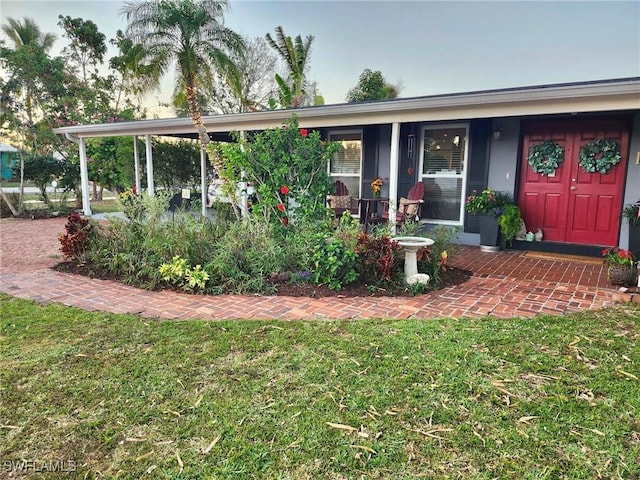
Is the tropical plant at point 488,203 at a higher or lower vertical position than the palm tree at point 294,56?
lower

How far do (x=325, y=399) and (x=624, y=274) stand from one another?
365cm

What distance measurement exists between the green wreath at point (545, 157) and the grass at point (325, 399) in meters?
3.85

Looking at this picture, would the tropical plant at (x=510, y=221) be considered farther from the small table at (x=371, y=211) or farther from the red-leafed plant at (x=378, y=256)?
the red-leafed plant at (x=378, y=256)

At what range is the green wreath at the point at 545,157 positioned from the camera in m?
6.19

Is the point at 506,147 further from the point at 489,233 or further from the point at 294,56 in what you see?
the point at 294,56

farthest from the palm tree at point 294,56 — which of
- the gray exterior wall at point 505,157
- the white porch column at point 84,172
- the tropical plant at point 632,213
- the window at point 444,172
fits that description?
the tropical plant at point 632,213

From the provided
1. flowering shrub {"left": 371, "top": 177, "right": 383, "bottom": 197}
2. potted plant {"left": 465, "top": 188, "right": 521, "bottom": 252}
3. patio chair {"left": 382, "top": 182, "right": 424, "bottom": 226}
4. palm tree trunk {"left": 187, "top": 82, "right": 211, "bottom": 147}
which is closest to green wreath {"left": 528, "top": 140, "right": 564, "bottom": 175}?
potted plant {"left": 465, "top": 188, "right": 521, "bottom": 252}

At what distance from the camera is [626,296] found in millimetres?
3660

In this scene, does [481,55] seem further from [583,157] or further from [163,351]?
[163,351]

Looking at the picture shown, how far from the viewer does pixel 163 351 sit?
103 inches

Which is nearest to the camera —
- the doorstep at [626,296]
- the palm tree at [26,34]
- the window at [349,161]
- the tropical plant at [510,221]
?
the doorstep at [626,296]

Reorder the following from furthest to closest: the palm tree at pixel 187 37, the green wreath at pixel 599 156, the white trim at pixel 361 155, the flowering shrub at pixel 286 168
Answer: the white trim at pixel 361 155
the palm tree at pixel 187 37
the green wreath at pixel 599 156
the flowering shrub at pixel 286 168

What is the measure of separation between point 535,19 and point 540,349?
31.6ft

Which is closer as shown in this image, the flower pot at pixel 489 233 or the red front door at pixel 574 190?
the red front door at pixel 574 190
